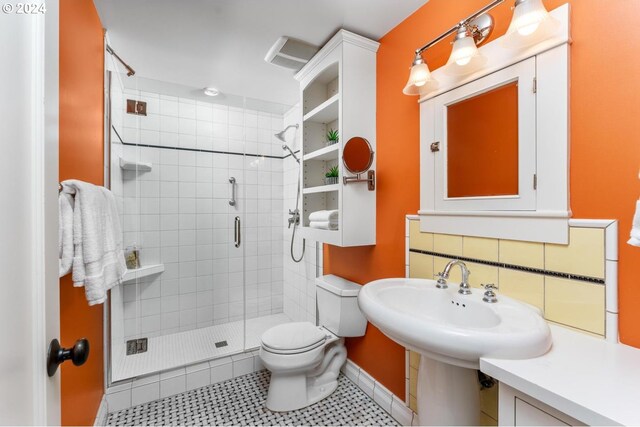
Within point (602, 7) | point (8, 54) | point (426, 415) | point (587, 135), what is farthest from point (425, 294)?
point (8, 54)

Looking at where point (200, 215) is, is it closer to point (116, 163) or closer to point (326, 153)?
point (116, 163)

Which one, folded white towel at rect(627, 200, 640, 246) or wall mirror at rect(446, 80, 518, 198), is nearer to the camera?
folded white towel at rect(627, 200, 640, 246)

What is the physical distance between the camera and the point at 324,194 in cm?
223

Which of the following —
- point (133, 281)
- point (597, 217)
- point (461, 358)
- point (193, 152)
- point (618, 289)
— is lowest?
A: point (133, 281)

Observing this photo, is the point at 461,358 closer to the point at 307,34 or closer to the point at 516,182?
the point at 516,182

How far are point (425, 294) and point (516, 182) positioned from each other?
1.94 ft

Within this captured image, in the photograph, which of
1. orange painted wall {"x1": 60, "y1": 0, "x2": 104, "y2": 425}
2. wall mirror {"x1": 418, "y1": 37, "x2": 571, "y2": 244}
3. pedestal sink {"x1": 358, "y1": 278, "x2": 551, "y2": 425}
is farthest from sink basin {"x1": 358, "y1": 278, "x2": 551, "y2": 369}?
orange painted wall {"x1": 60, "y1": 0, "x2": 104, "y2": 425}

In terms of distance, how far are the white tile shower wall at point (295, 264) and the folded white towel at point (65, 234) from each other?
1.68 m

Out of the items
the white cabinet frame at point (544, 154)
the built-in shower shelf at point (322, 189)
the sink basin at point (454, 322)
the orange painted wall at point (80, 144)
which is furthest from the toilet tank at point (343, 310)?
the orange painted wall at point (80, 144)

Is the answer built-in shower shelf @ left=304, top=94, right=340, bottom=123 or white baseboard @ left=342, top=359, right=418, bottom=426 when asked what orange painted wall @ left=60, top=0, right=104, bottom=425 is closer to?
built-in shower shelf @ left=304, top=94, right=340, bottom=123

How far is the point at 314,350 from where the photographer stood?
1750 millimetres

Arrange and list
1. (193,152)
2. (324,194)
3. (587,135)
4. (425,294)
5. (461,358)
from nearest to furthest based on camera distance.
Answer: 1. (461,358)
2. (587,135)
3. (425,294)
4. (324,194)
5. (193,152)

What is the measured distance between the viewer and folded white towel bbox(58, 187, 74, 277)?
3.08 ft

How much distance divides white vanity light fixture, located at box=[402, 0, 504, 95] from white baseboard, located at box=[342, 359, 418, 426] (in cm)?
169
